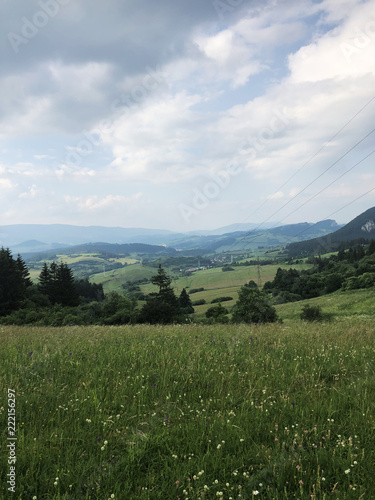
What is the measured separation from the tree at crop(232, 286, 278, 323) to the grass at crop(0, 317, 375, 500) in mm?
34277

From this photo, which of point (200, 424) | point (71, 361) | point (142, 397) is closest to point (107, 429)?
point (142, 397)

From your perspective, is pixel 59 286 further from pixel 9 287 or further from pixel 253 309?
pixel 253 309

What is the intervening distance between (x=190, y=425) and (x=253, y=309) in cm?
4149

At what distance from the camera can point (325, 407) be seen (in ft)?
13.9

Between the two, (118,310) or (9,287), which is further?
(9,287)

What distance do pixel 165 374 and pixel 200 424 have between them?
5.25 ft

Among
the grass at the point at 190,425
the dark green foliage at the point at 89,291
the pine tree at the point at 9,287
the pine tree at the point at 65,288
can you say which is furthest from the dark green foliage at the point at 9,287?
the grass at the point at 190,425

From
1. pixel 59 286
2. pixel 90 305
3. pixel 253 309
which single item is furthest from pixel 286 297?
pixel 59 286

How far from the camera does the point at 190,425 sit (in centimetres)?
379

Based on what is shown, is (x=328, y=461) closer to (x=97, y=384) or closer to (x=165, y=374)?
(x=165, y=374)

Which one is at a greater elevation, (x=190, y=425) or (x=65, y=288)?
(x=190, y=425)

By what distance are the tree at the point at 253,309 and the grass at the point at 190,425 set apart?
34277 millimetres

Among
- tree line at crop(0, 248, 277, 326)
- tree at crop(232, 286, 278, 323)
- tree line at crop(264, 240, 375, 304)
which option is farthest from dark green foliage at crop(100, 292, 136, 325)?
tree line at crop(264, 240, 375, 304)

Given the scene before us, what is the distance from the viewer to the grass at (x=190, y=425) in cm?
291
